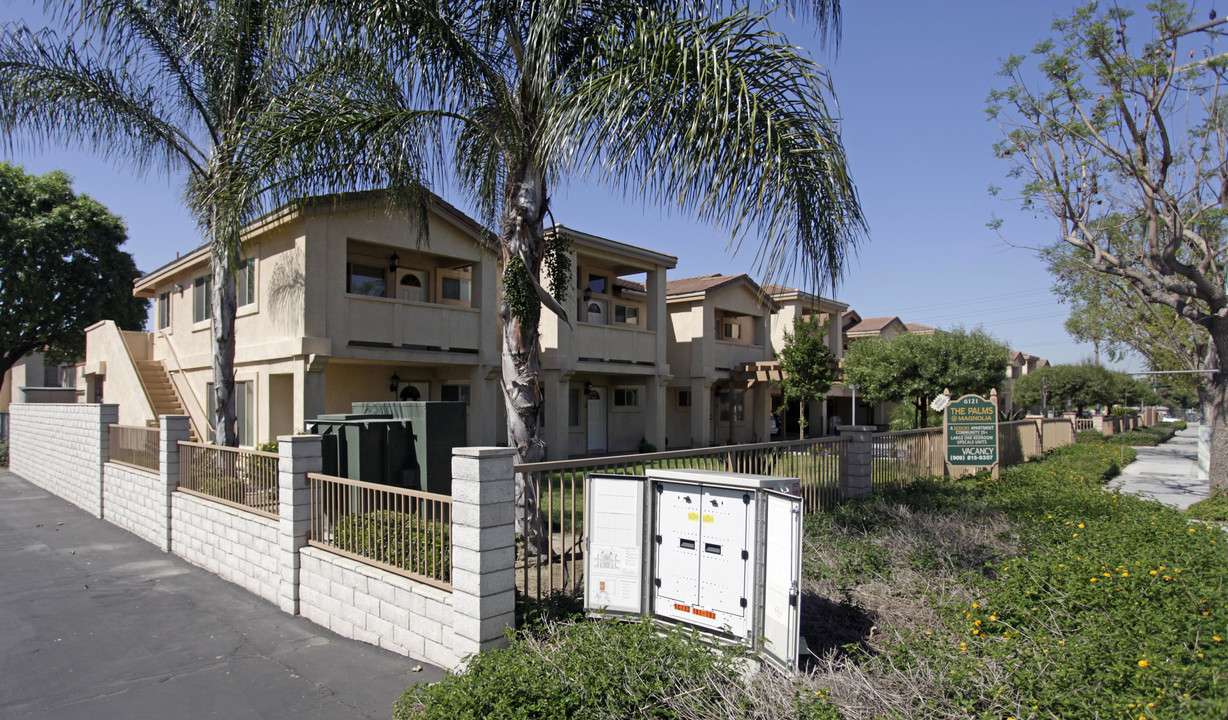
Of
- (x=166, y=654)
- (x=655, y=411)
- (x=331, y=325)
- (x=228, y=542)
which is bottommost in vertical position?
(x=166, y=654)

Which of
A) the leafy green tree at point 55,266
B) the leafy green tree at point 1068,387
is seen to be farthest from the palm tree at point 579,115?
the leafy green tree at point 1068,387

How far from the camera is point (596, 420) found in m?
23.1

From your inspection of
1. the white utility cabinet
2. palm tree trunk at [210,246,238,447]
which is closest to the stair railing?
palm tree trunk at [210,246,238,447]

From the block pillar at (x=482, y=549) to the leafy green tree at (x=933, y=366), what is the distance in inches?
803

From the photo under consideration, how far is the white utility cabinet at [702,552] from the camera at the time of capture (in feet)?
15.8

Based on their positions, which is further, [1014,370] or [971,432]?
[1014,370]

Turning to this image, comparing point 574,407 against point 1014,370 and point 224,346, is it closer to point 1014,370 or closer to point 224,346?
point 224,346

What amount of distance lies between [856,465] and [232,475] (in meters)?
9.02

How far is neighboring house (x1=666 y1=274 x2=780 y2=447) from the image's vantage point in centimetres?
2495

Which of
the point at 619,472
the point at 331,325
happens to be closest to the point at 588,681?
the point at 619,472

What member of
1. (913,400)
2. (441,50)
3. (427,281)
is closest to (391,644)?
(441,50)

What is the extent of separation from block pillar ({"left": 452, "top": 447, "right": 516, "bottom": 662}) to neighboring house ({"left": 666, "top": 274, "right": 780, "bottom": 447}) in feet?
60.3

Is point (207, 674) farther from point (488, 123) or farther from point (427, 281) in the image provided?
point (427, 281)

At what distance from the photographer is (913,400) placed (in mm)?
24297
